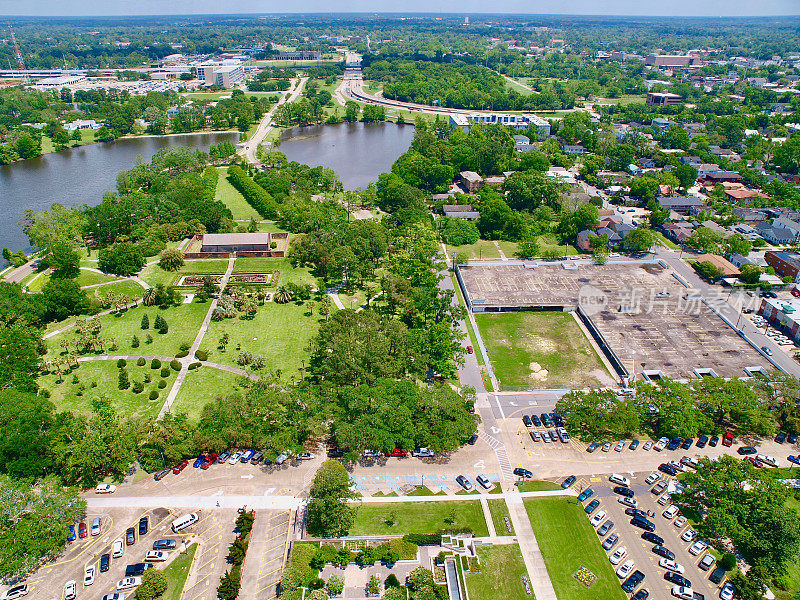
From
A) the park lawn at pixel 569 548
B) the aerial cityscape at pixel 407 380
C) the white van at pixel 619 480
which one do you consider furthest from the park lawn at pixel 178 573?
the white van at pixel 619 480

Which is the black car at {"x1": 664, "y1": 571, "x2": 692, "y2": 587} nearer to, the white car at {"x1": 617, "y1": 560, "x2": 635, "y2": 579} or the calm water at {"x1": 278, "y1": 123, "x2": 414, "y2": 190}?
the white car at {"x1": 617, "y1": 560, "x2": 635, "y2": 579}

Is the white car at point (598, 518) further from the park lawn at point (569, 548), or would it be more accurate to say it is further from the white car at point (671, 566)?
the white car at point (671, 566)

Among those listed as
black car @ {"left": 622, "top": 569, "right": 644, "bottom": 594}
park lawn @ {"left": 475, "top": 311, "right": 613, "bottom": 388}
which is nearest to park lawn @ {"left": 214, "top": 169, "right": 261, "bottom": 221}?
park lawn @ {"left": 475, "top": 311, "right": 613, "bottom": 388}

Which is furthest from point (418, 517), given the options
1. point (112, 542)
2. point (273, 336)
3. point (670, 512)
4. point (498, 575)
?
Answer: point (273, 336)

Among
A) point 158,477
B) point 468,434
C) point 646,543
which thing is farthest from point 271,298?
point 646,543

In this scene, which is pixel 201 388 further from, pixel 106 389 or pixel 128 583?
pixel 128 583

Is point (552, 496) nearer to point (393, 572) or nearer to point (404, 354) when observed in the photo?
point (393, 572)
